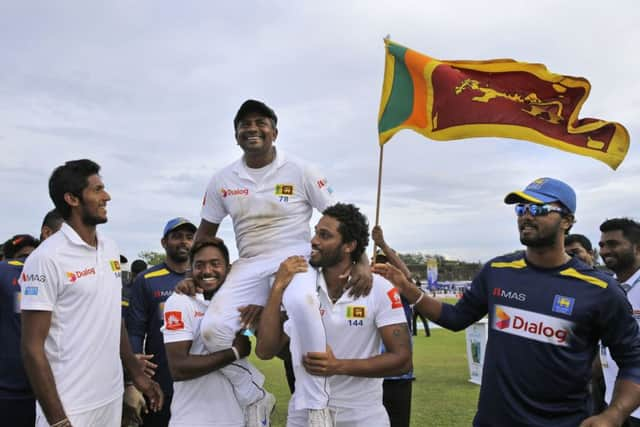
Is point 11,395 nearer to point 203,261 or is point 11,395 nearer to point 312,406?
point 203,261

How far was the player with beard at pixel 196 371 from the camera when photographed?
374 centimetres

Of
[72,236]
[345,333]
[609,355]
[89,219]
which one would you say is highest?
[89,219]

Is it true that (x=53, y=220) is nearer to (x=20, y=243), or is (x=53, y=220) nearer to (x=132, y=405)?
(x=20, y=243)

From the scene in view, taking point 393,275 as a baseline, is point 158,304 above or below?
below

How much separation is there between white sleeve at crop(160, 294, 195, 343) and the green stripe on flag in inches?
101

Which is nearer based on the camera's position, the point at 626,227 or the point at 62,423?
the point at 62,423

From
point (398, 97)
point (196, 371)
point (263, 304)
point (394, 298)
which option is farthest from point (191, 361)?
point (398, 97)

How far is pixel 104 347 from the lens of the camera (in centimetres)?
381

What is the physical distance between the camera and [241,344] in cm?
390

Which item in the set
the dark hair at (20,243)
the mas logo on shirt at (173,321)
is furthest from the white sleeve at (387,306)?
the dark hair at (20,243)

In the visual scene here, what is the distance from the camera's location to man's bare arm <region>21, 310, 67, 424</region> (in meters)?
3.39

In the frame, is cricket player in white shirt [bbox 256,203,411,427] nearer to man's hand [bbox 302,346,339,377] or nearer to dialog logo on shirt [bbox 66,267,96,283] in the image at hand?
man's hand [bbox 302,346,339,377]

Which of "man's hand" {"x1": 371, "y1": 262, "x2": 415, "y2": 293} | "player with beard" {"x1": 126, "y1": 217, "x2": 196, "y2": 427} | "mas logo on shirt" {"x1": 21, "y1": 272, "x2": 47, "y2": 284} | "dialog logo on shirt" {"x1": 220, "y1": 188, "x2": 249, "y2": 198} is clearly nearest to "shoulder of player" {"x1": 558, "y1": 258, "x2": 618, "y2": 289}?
"man's hand" {"x1": 371, "y1": 262, "x2": 415, "y2": 293}

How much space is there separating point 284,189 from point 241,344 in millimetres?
1166
